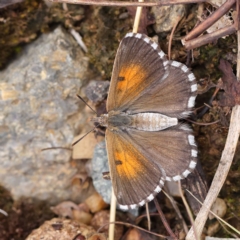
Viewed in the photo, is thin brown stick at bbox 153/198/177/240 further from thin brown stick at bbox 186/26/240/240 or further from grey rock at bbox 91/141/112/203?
grey rock at bbox 91/141/112/203

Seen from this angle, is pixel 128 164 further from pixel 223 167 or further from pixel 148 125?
pixel 223 167

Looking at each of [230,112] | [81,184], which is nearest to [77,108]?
[81,184]

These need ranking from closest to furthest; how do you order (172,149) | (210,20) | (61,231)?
(210,20), (172,149), (61,231)

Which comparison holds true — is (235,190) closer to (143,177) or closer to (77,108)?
(143,177)

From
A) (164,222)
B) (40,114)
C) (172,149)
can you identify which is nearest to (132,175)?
(172,149)

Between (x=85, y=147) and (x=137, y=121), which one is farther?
(x=85, y=147)

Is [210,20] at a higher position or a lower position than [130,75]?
higher

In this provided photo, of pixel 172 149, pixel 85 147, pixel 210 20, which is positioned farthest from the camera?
pixel 85 147

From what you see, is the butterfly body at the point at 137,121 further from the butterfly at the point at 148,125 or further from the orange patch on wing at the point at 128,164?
the orange patch on wing at the point at 128,164
